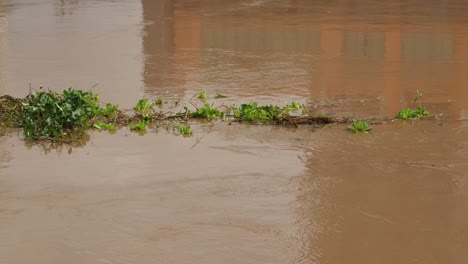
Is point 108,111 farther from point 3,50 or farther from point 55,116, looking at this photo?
point 3,50

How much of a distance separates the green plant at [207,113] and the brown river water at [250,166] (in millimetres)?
273

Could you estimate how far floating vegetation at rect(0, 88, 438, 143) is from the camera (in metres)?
9.21

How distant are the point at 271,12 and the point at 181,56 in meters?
6.10

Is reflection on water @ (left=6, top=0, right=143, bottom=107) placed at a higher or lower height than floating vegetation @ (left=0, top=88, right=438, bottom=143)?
higher

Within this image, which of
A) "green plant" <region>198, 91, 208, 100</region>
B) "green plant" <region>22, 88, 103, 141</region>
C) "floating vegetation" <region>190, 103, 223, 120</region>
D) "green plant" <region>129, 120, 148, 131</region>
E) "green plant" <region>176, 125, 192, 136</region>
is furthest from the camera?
"green plant" <region>198, 91, 208, 100</region>

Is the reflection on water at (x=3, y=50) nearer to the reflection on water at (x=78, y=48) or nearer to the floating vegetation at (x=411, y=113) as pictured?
the reflection on water at (x=78, y=48)

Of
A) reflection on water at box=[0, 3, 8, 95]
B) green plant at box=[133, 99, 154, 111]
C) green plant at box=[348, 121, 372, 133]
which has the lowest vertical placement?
green plant at box=[348, 121, 372, 133]

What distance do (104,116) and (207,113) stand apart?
4.02ft

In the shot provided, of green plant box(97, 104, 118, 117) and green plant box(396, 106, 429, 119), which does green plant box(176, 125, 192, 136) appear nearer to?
green plant box(97, 104, 118, 117)

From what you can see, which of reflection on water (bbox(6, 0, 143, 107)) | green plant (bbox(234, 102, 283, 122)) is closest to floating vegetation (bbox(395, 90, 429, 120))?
green plant (bbox(234, 102, 283, 122))

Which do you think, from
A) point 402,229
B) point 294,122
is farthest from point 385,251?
point 294,122

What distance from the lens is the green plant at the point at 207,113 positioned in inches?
390

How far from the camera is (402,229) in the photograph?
646 centimetres

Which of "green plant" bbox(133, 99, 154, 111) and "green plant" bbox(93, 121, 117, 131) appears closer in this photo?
"green plant" bbox(93, 121, 117, 131)
